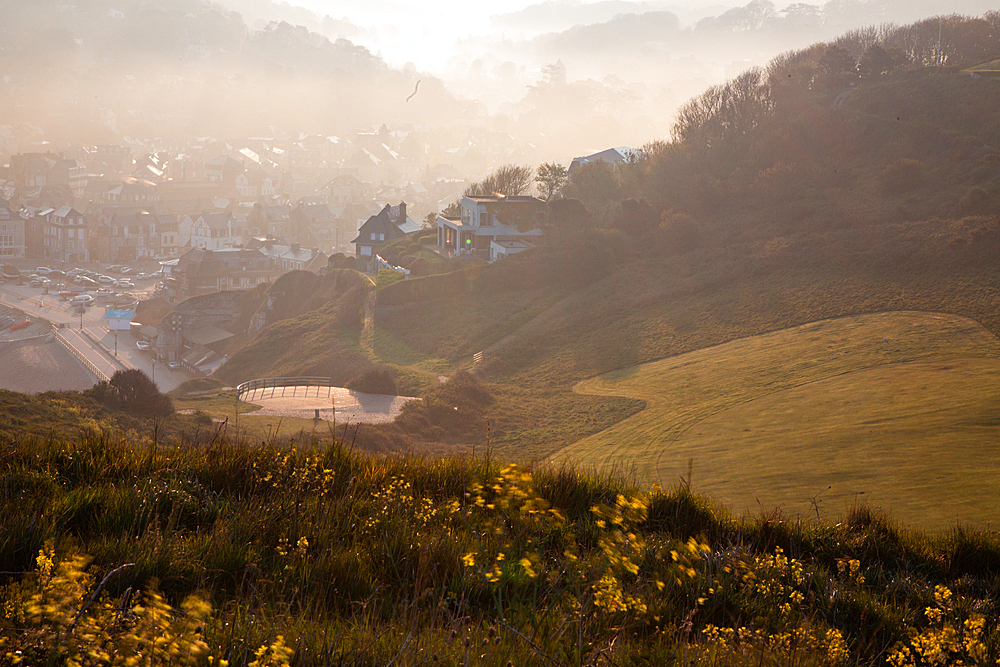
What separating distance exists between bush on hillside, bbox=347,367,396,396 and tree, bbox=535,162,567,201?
21401mm

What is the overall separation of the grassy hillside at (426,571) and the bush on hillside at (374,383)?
18.1 metres

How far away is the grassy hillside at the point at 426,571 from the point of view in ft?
6.57

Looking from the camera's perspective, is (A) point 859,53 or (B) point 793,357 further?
(A) point 859,53

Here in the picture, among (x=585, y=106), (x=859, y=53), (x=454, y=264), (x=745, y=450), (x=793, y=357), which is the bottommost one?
(x=745, y=450)

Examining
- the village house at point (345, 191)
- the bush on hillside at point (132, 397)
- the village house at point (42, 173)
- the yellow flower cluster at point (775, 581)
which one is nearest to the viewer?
the yellow flower cluster at point (775, 581)

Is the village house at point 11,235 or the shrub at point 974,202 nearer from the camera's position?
the shrub at point 974,202

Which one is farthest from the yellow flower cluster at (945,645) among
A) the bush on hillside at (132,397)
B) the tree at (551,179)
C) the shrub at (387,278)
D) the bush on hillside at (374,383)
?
the tree at (551,179)

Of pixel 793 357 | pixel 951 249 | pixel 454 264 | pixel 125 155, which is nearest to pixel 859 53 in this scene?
pixel 951 249

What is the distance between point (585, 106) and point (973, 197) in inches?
6432

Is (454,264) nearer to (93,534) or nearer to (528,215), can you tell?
(528,215)

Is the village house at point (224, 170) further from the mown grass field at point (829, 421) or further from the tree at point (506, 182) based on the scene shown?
the mown grass field at point (829, 421)

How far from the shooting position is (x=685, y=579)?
2.96m

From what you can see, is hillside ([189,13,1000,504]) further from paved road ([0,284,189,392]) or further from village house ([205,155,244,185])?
village house ([205,155,244,185])

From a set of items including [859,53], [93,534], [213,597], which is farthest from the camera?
[859,53]
